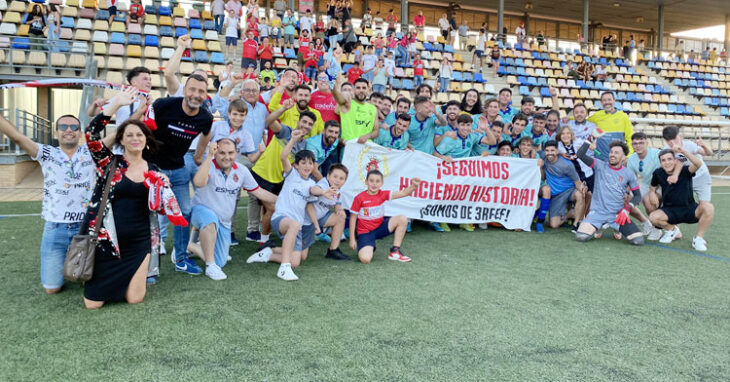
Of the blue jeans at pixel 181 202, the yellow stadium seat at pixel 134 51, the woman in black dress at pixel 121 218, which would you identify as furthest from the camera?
the yellow stadium seat at pixel 134 51

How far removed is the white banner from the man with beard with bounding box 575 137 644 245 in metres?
0.85

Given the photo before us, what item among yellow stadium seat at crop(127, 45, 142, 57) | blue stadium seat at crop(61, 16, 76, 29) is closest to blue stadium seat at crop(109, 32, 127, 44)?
yellow stadium seat at crop(127, 45, 142, 57)

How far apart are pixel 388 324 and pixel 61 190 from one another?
2.67 m

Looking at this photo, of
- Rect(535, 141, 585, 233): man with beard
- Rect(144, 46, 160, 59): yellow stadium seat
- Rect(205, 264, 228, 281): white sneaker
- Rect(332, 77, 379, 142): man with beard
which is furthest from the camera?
Rect(144, 46, 160, 59): yellow stadium seat

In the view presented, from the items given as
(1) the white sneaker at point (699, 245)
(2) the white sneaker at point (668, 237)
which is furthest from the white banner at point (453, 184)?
(1) the white sneaker at point (699, 245)

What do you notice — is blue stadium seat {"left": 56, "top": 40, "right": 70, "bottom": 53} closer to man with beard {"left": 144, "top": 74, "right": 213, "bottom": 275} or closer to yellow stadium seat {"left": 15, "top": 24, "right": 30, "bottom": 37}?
yellow stadium seat {"left": 15, "top": 24, "right": 30, "bottom": 37}

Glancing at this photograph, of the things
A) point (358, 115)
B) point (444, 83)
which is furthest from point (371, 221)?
point (444, 83)

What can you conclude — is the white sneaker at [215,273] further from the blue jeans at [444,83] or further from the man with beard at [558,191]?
the blue jeans at [444,83]

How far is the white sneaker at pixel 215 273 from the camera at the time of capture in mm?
4363

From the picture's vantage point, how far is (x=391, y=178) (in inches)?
269

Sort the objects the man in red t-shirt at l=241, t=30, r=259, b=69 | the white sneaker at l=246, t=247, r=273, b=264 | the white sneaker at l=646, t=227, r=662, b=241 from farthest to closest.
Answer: the man in red t-shirt at l=241, t=30, r=259, b=69 → the white sneaker at l=646, t=227, r=662, b=241 → the white sneaker at l=246, t=247, r=273, b=264

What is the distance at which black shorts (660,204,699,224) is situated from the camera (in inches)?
253

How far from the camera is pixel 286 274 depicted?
4.41 metres

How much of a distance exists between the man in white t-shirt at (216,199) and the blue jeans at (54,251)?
979 mm
